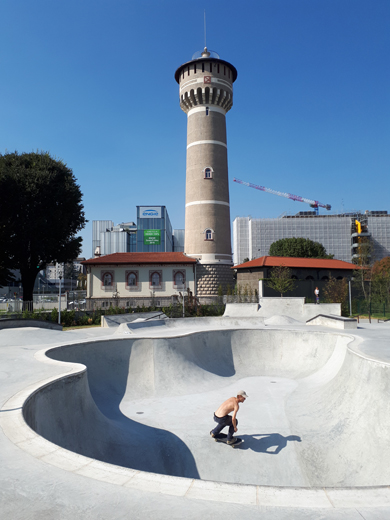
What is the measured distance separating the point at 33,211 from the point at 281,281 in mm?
21521

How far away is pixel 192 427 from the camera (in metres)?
9.24

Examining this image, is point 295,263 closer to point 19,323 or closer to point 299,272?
point 299,272

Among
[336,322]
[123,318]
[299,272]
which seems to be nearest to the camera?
[336,322]

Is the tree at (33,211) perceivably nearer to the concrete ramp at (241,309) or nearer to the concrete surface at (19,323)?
the concrete surface at (19,323)

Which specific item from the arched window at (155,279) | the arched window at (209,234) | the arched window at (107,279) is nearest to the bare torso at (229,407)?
the arched window at (155,279)

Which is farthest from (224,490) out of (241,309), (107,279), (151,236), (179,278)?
(151,236)

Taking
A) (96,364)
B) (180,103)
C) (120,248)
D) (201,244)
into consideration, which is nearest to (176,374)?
(96,364)

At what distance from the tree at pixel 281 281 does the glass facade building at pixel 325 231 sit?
58.3 m

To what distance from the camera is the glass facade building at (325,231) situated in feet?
283

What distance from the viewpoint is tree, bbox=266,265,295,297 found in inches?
1167

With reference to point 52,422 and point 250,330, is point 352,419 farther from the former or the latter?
point 250,330

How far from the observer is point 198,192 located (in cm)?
3631

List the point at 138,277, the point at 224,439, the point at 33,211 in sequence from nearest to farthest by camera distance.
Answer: the point at 224,439 < the point at 33,211 < the point at 138,277

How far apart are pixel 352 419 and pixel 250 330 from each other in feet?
28.5
